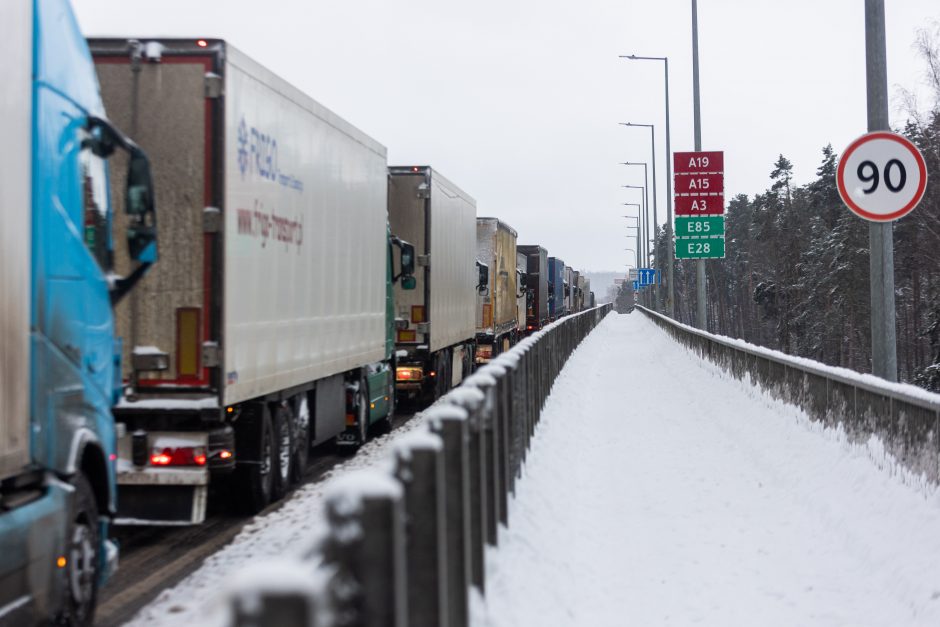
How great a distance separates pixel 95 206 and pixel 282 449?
4681 mm

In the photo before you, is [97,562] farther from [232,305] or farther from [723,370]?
[723,370]

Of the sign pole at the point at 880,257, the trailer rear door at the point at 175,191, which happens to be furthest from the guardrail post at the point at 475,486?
the sign pole at the point at 880,257

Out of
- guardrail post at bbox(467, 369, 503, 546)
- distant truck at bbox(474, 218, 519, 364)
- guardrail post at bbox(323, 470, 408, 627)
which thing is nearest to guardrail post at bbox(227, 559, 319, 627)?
guardrail post at bbox(323, 470, 408, 627)

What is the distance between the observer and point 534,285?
4431 centimetres

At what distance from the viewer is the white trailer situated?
741 inches

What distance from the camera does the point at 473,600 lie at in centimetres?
563

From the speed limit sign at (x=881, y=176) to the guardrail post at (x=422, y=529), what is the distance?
665 cm

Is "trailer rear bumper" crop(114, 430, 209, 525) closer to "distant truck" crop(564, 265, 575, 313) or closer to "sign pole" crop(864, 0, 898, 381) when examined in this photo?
"sign pole" crop(864, 0, 898, 381)

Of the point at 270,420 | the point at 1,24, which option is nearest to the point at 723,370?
the point at 270,420

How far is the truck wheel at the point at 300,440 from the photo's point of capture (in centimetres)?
1134

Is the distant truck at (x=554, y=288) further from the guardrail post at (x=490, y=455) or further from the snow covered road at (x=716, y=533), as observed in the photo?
the guardrail post at (x=490, y=455)

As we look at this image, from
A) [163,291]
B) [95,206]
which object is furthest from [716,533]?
[95,206]

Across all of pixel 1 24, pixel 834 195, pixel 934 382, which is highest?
pixel 834 195

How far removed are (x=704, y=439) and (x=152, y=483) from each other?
24.4 feet
